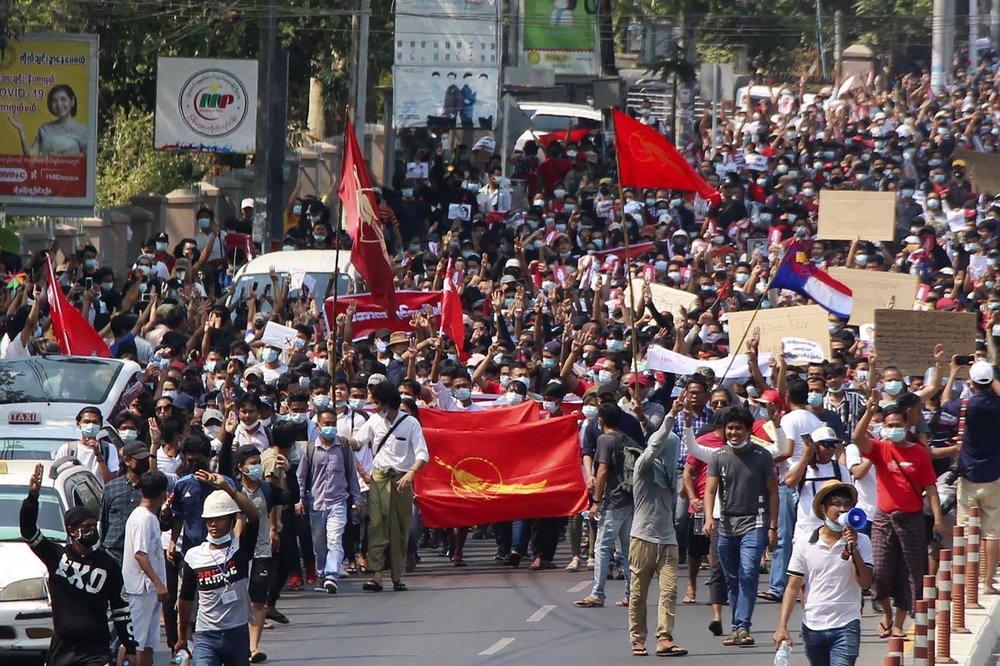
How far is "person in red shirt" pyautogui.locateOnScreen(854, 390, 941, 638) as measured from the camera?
43.4ft

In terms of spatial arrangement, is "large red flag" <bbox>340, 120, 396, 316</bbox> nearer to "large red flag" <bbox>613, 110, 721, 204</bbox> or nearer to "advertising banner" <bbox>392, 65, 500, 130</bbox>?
"large red flag" <bbox>613, 110, 721, 204</bbox>

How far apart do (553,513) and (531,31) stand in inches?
934

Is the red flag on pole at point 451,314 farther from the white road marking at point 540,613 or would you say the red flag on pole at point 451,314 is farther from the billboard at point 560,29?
the billboard at point 560,29

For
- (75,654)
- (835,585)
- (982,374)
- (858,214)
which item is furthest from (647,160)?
(858,214)

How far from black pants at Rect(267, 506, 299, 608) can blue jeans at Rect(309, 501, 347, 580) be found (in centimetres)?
88

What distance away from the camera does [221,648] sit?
35.6 feet

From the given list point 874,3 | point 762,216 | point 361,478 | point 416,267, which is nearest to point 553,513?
point 361,478

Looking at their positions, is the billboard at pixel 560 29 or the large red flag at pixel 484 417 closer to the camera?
the large red flag at pixel 484 417

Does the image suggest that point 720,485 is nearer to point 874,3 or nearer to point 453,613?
point 453,613

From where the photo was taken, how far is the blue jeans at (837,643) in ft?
35.3

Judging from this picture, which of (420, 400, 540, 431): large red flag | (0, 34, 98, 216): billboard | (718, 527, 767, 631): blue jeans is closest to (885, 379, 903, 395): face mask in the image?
(718, 527, 767, 631): blue jeans

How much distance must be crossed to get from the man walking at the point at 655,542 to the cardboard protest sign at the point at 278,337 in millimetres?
6164

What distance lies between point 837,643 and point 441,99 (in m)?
23.1

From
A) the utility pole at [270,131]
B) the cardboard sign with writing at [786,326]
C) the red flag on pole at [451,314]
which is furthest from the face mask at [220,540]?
the utility pole at [270,131]
